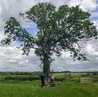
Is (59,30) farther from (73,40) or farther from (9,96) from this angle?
(9,96)

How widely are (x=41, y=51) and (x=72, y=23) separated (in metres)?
8.95

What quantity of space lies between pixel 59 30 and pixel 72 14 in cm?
454

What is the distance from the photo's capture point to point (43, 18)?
3189 inches

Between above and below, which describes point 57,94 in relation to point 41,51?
below

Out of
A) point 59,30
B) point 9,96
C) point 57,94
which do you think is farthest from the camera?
point 59,30

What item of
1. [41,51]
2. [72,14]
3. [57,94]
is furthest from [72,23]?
[57,94]

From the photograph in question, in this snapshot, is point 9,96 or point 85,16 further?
point 85,16

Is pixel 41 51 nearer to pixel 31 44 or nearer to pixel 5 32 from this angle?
pixel 31 44

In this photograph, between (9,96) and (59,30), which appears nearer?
(9,96)

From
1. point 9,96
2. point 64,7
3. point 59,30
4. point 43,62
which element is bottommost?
point 9,96

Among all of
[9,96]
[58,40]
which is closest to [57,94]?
[9,96]

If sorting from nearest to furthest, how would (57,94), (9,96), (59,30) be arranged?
(9,96) < (57,94) < (59,30)

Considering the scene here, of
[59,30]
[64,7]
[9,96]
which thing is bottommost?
[9,96]

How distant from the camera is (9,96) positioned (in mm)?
35031
